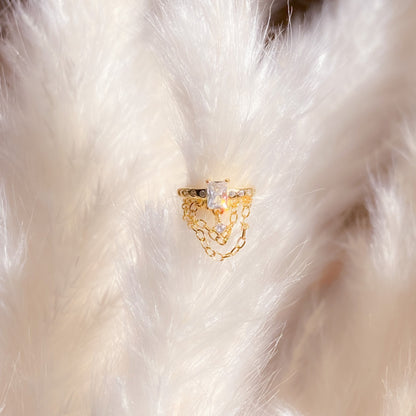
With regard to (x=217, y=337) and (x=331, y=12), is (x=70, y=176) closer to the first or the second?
(x=217, y=337)

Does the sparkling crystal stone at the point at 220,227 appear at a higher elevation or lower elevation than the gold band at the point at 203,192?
lower

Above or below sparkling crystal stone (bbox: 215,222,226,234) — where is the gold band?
above

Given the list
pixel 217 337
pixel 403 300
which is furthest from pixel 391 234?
pixel 217 337

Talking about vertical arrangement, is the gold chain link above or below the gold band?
below

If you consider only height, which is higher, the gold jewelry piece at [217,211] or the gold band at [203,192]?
the gold band at [203,192]
